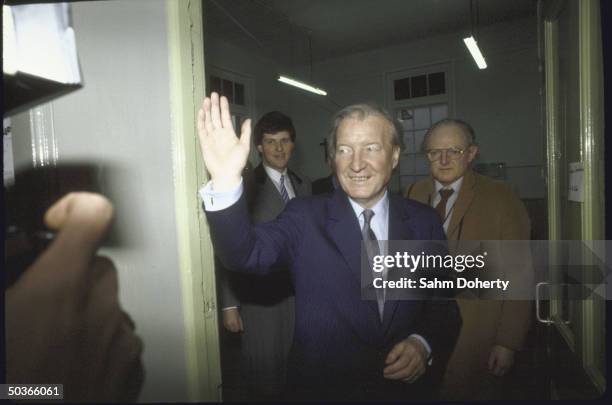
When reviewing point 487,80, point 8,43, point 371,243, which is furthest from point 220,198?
point 487,80

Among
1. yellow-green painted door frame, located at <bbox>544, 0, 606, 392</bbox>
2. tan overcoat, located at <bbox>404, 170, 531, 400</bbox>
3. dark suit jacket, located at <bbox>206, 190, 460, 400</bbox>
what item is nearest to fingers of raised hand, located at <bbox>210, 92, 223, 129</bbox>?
dark suit jacket, located at <bbox>206, 190, 460, 400</bbox>

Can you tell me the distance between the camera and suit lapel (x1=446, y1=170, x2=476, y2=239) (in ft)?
4.73

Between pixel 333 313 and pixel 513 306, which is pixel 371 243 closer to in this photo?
pixel 333 313

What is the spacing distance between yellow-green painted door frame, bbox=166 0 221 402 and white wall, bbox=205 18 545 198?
176 inches

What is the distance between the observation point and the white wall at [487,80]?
16.7 feet

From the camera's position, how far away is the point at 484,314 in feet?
4.60

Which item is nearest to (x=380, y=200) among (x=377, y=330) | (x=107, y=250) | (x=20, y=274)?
(x=377, y=330)

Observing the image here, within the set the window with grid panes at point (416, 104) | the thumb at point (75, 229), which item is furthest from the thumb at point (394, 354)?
the window with grid panes at point (416, 104)

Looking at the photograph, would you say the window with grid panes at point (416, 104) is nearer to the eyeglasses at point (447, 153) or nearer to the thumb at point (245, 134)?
the eyeglasses at point (447, 153)

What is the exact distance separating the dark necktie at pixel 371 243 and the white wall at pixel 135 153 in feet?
2.04

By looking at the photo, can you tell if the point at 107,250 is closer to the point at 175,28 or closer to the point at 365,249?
the point at 175,28

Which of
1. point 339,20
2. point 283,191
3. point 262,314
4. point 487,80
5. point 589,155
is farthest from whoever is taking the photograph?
point 487,80

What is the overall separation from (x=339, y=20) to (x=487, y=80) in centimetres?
250

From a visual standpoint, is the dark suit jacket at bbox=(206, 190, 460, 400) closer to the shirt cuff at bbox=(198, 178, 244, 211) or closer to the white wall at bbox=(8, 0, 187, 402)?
the shirt cuff at bbox=(198, 178, 244, 211)
